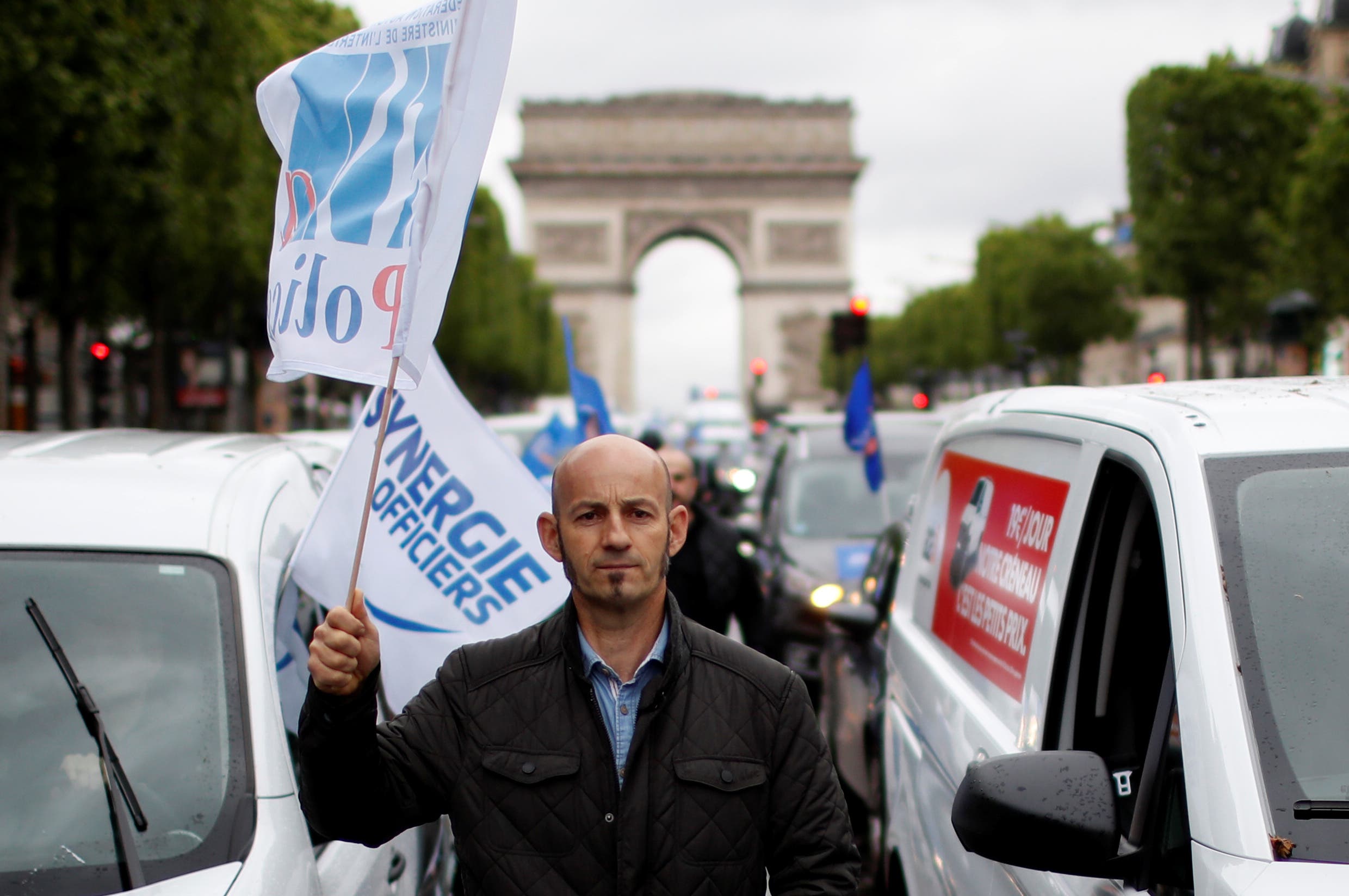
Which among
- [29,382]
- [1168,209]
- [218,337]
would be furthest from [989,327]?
[29,382]

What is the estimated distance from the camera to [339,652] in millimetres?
2195

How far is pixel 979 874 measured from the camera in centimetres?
287

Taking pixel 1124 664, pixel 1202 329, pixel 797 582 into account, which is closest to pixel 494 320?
pixel 1202 329

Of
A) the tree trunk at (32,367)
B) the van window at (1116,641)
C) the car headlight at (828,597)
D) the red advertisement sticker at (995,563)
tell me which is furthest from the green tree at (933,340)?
the van window at (1116,641)

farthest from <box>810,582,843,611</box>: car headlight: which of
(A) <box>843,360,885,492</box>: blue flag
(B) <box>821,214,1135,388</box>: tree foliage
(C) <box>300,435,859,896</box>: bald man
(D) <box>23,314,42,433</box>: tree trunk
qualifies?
(B) <box>821,214,1135,388</box>: tree foliage

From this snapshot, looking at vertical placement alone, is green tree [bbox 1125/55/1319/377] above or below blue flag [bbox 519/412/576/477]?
above

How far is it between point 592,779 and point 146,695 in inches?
35.9

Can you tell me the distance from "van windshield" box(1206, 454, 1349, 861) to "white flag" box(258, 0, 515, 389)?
132 centimetres

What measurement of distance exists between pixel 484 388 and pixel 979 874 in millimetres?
65298

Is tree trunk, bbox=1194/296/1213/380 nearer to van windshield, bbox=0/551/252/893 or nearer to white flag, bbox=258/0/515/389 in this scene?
white flag, bbox=258/0/515/389

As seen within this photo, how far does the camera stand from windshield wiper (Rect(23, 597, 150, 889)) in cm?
240

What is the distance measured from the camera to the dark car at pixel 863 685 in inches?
210

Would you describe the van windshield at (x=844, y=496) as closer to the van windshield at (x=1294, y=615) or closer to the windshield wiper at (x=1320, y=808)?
the van windshield at (x=1294, y=615)

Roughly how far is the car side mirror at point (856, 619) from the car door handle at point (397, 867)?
2369 mm
